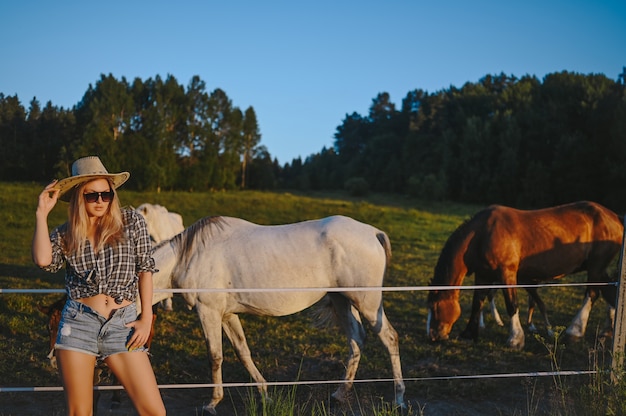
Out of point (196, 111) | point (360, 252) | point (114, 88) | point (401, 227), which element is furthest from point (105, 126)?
point (196, 111)

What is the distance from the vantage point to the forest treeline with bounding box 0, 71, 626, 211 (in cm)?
1138

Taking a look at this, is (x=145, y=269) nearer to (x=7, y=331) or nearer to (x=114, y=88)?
(x=7, y=331)

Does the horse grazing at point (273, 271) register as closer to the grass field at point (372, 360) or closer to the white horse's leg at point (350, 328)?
the white horse's leg at point (350, 328)

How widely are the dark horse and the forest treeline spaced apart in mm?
7348

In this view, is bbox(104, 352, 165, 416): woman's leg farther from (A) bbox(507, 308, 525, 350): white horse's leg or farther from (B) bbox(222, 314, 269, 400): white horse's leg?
(A) bbox(507, 308, 525, 350): white horse's leg

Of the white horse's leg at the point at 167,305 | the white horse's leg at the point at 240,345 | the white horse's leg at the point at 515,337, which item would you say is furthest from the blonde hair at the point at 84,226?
the white horse's leg at the point at 167,305

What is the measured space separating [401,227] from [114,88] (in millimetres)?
12798

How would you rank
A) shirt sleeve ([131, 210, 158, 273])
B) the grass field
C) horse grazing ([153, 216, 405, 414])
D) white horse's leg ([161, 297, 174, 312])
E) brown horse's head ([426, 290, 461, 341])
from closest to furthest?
shirt sleeve ([131, 210, 158, 273]), the grass field, horse grazing ([153, 216, 405, 414]), brown horse's head ([426, 290, 461, 341]), white horse's leg ([161, 297, 174, 312])

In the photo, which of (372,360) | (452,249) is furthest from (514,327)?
(372,360)

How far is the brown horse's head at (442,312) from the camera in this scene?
644 centimetres

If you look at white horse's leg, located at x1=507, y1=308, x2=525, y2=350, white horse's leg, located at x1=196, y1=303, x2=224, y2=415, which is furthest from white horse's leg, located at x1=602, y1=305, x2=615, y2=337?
white horse's leg, located at x1=196, y1=303, x2=224, y2=415

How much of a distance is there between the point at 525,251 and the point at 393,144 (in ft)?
170

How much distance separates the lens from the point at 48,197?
2.62 metres

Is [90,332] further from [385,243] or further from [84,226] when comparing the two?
[385,243]
